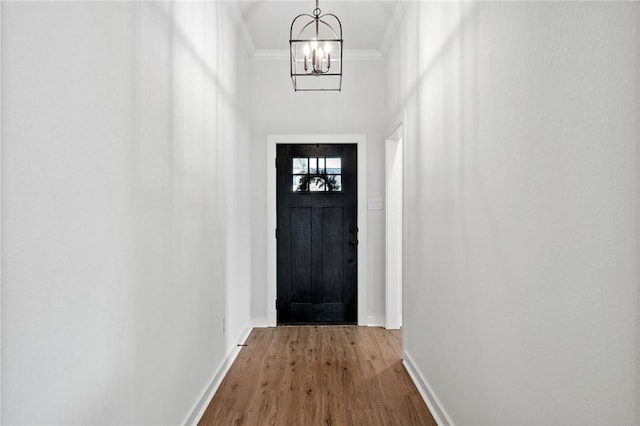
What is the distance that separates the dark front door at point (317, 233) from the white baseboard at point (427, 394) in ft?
4.05

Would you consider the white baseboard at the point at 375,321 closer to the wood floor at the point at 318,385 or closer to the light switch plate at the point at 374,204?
the wood floor at the point at 318,385

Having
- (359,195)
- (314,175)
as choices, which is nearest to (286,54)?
(314,175)

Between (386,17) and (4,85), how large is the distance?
3171mm

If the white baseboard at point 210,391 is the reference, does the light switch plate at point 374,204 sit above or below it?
above

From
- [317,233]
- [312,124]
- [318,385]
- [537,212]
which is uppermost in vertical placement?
[312,124]

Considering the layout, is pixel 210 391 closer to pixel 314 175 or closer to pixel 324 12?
pixel 314 175

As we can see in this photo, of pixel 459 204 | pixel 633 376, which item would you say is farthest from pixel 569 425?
pixel 459 204

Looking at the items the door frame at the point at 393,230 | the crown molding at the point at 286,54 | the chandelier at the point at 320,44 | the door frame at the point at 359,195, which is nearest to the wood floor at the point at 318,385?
the door frame at the point at 393,230

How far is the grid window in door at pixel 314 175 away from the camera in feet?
13.4

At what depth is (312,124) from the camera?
4082 mm

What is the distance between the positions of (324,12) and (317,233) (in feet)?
6.90

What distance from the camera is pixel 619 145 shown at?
2.93 feet

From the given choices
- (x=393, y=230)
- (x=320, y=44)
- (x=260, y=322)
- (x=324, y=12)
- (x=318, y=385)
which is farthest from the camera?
(x=260, y=322)

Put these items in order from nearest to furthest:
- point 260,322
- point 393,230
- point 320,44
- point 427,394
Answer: point 427,394 → point 320,44 → point 393,230 → point 260,322
